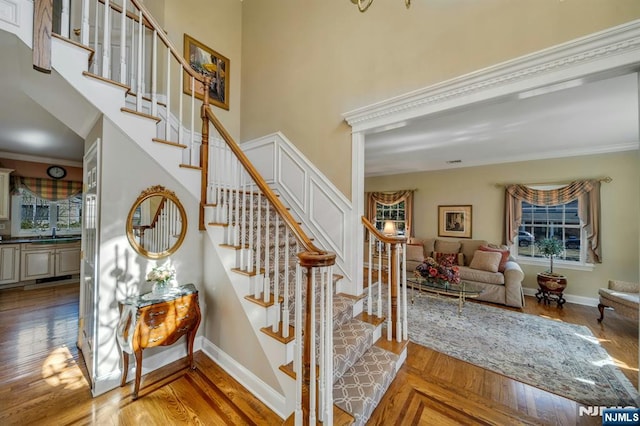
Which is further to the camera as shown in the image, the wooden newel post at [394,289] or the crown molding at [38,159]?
the crown molding at [38,159]

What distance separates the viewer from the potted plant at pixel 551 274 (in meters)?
4.12

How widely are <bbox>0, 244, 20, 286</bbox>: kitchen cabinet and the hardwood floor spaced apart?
2626 millimetres

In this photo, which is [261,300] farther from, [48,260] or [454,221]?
[48,260]

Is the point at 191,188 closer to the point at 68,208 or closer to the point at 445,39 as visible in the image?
the point at 445,39

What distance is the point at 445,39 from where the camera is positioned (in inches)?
84.1

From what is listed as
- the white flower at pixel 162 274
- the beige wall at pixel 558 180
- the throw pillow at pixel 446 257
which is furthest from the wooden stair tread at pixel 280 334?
the beige wall at pixel 558 180

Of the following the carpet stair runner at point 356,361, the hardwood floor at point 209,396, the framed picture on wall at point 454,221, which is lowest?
the hardwood floor at point 209,396

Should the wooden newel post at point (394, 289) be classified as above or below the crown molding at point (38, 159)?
below

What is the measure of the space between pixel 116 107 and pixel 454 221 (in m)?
6.47

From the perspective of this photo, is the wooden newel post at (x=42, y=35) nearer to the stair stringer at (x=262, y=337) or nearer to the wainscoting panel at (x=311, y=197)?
the stair stringer at (x=262, y=337)

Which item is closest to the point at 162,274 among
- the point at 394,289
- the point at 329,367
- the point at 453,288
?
the point at 329,367

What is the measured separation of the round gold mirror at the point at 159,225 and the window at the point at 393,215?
5600 mm

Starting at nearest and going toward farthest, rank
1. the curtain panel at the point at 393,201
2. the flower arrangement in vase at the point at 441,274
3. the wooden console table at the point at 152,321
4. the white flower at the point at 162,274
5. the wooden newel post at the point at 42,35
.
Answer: the wooden newel post at the point at 42,35 < the wooden console table at the point at 152,321 < the white flower at the point at 162,274 < the flower arrangement in vase at the point at 441,274 < the curtain panel at the point at 393,201

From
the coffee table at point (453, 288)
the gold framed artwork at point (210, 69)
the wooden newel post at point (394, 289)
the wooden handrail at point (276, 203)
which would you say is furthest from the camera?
the coffee table at point (453, 288)
